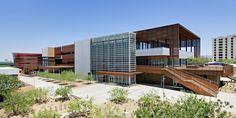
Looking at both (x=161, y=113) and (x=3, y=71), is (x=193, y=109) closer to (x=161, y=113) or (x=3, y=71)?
(x=161, y=113)

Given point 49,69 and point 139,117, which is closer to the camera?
point 139,117

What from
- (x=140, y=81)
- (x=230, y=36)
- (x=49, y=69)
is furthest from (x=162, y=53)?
(x=230, y=36)

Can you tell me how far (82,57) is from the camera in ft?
126

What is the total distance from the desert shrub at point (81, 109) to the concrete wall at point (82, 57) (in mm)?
21791

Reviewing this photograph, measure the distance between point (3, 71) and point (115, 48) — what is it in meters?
17.4

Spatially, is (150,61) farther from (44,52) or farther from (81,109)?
(44,52)

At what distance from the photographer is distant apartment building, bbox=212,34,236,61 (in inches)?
3870

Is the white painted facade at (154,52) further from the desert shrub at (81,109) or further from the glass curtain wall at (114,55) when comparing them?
the desert shrub at (81,109)

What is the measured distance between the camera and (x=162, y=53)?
24.8 metres

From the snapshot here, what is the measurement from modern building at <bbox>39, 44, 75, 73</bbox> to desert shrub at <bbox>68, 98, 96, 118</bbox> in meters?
31.5

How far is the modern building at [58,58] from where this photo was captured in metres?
45.7

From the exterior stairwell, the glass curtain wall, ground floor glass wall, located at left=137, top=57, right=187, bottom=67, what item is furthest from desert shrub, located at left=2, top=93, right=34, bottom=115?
ground floor glass wall, located at left=137, top=57, right=187, bottom=67

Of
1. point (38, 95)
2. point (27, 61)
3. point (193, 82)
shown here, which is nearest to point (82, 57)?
point (38, 95)

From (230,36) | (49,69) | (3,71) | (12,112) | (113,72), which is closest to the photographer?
(12,112)
